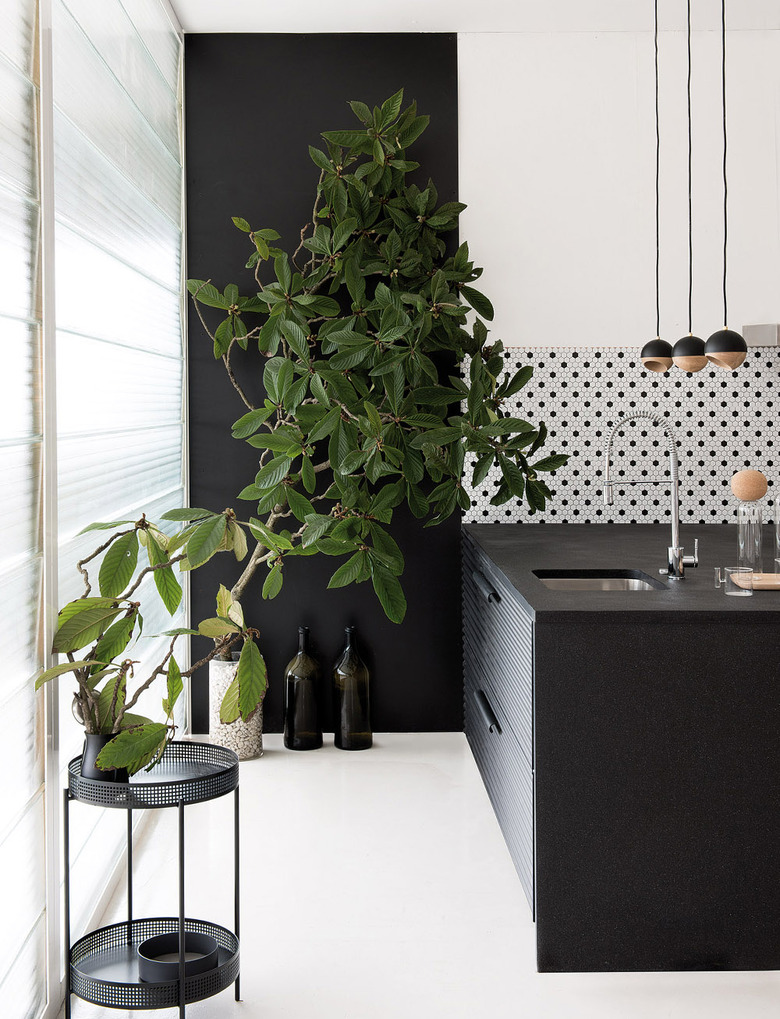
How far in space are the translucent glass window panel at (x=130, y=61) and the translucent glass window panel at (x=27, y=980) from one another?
6.77 ft

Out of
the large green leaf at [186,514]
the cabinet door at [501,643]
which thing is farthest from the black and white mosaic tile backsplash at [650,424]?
the large green leaf at [186,514]

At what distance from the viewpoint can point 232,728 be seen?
3717 millimetres

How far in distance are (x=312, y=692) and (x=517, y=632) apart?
1.58 m

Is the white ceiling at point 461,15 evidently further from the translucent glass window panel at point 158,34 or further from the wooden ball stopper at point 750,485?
the wooden ball stopper at point 750,485

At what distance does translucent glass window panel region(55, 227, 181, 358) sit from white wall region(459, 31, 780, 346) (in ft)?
4.29

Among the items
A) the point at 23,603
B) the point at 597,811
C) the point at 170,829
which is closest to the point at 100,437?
the point at 23,603

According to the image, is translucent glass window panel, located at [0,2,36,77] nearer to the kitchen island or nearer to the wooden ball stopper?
the kitchen island

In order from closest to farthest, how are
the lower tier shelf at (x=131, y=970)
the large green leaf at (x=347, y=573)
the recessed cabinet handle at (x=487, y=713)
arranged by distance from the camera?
the lower tier shelf at (x=131, y=970)
the recessed cabinet handle at (x=487, y=713)
the large green leaf at (x=347, y=573)

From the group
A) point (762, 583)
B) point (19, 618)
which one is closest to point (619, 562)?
point (762, 583)

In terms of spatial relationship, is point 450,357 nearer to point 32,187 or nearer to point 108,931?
point 32,187

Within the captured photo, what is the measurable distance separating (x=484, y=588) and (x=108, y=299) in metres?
1.46

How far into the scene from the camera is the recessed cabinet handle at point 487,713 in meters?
2.89

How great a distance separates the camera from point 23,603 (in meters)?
1.92

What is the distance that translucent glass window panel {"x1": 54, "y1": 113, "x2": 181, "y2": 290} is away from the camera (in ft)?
7.30
